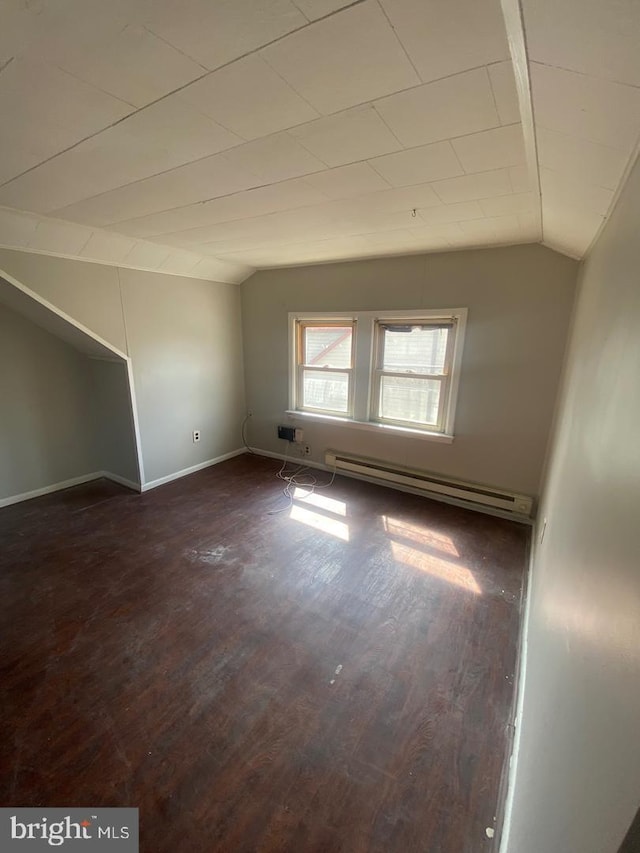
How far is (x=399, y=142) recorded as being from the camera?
4.25ft

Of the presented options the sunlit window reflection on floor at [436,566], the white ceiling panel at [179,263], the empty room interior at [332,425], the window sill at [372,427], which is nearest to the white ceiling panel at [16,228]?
the empty room interior at [332,425]

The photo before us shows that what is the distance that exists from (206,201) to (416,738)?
111 inches

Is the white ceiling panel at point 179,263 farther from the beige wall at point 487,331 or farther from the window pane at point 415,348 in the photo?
the window pane at point 415,348

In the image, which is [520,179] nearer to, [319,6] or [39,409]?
[319,6]

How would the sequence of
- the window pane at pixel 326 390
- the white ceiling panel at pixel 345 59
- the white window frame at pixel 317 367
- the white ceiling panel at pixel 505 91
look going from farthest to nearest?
the window pane at pixel 326 390
the white window frame at pixel 317 367
the white ceiling panel at pixel 505 91
the white ceiling panel at pixel 345 59

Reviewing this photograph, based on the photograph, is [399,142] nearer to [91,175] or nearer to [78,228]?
[91,175]

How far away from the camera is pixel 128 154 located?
1.43 m

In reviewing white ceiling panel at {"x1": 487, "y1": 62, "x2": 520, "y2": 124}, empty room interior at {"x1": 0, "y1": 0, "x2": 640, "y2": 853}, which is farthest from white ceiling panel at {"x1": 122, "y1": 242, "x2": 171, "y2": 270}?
white ceiling panel at {"x1": 487, "y1": 62, "x2": 520, "y2": 124}

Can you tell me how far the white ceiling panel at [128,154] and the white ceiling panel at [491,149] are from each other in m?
0.87

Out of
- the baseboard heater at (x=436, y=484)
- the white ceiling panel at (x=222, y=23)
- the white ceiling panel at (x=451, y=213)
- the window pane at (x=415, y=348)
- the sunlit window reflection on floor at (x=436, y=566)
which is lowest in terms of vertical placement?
the sunlit window reflection on floor at (x=436, y=566)

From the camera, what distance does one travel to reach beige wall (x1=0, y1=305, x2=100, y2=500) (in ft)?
10.6

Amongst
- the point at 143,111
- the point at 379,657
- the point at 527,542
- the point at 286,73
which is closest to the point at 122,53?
the point at 143,111

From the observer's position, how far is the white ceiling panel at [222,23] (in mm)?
757

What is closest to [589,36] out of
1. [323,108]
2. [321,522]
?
[323,108]
